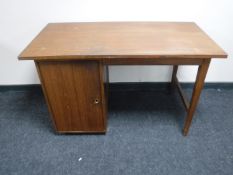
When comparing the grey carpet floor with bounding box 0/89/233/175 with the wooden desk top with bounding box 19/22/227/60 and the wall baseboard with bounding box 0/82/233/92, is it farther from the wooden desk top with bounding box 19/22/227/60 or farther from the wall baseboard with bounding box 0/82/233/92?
the wooden desk top with bounding box 19/22/227/60

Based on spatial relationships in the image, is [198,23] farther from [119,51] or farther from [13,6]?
[13,6]

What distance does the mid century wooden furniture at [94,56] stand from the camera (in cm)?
103

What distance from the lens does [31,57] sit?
1013mm

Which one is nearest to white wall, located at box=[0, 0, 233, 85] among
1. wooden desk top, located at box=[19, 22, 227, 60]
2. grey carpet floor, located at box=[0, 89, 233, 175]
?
wooden desk top, located at box=[19, 22, 227, 60]

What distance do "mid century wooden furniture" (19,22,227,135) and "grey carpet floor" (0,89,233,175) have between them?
0.42 feet

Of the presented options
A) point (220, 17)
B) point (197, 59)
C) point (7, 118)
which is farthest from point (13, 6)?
point (220, 17)

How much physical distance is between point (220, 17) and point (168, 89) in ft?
2.66

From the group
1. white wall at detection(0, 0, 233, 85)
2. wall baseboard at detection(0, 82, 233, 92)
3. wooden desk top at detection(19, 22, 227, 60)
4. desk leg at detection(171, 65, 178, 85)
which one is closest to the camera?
wooden desk top at detection(19, 22, 227, 60)

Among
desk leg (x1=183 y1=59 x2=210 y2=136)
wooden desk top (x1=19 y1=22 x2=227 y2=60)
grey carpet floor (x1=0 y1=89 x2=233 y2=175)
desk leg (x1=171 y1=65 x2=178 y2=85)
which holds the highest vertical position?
wooden desk top (x1=19 y1=22 x2=227 y2=60)

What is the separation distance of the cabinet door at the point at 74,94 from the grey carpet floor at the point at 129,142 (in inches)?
6.0

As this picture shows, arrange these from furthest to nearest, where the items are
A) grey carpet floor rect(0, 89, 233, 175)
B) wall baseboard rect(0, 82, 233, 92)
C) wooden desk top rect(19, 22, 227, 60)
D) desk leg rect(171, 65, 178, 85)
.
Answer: wall baseboard rect(0, 82, 233, 92) → desk leg rect(171, 65, 178, 85) → grey carpet floor rect(0, 89, 233, 175) → wooden desk top rect(19, 22, 227, 60)

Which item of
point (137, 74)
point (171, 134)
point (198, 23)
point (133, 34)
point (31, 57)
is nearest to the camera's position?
point (31, 57)

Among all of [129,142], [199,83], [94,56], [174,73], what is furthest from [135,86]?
[94,56]

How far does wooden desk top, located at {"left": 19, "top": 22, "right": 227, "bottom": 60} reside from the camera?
102 cm
